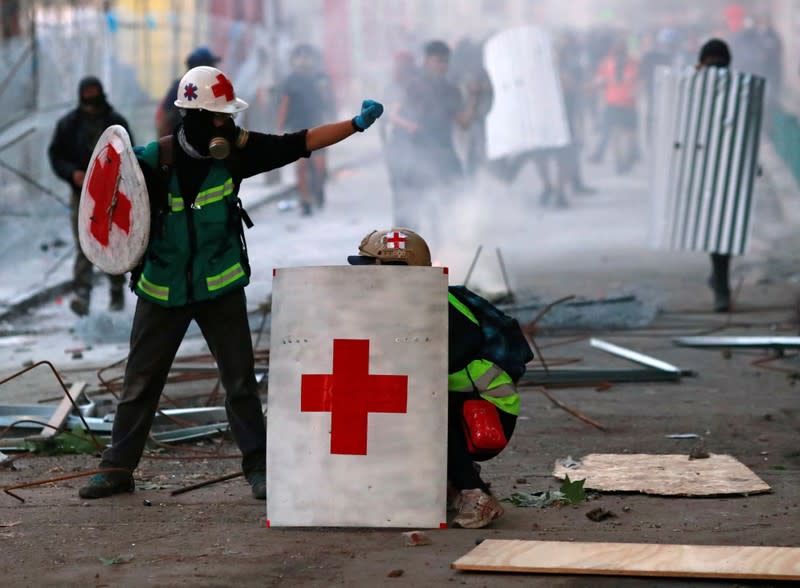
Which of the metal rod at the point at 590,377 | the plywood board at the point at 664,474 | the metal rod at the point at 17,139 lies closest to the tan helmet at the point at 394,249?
the plywood board at the point at 664,474

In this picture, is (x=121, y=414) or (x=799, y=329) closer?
(x=121, y=414)

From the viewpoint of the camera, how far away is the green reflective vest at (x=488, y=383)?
5398 mm

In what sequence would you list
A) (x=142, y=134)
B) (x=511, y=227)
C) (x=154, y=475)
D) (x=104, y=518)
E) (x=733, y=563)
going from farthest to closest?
(x=142, y=134) → (x=511, y=227) → (x=154, y=475) → (x=104, y=518) → (x=733, y=563)

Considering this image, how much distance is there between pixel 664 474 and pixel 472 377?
4.14 feet

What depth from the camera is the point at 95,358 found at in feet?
32.7

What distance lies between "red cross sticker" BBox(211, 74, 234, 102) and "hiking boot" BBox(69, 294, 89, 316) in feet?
19.8

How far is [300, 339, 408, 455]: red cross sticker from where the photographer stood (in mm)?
5230

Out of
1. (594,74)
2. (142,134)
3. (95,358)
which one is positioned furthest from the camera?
(594,74)

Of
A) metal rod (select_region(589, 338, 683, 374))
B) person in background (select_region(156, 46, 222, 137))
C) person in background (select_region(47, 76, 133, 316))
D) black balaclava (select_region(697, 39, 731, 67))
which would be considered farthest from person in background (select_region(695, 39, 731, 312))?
person in background (select_region(47, 76, 133, 316))

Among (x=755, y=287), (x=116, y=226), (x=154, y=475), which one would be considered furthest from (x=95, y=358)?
(x=755, y=287)

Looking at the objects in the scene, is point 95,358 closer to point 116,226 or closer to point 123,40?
point 116,226

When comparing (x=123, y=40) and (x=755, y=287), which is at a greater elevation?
(x=123, y=40)

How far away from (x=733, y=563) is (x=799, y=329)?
609 centimetres

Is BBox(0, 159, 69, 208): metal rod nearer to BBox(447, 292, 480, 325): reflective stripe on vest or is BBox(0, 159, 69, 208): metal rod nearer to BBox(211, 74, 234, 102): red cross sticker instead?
BBox(211, 74, 234, 102): red cross sticker
